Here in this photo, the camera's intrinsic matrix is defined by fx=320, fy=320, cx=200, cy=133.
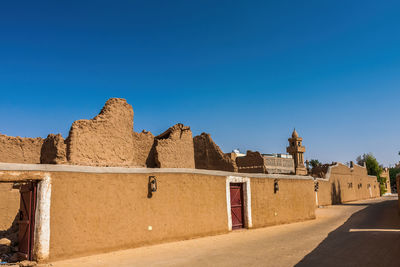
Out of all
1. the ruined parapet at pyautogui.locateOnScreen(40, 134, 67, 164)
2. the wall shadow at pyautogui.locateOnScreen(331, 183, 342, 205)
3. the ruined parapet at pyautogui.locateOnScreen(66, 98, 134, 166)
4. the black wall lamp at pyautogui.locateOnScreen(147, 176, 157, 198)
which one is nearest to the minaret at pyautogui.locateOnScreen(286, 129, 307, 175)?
the wall shadow at pyautogui.locateOnScreen(331, 183, 342, 205)

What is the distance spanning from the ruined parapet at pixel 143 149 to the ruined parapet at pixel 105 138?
102cm

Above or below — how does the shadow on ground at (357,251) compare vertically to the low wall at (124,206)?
below

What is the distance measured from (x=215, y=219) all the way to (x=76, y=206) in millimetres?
5563

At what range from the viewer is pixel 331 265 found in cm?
688

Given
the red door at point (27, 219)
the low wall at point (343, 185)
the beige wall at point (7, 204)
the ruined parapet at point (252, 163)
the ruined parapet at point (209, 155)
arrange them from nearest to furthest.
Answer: the red door at point (27, 219) → the beige wall at point (7, 204) → the ruined parapet at point (209, 155) → the ruined parapet at point (252, 163) → the low wall at point (343, 185)

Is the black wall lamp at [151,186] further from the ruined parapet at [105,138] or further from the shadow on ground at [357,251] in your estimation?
the shadow on ground at [357,251]

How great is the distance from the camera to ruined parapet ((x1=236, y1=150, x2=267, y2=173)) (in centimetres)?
2405

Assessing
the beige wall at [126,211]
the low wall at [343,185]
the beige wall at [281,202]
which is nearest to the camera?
the beige wall at [126,211]

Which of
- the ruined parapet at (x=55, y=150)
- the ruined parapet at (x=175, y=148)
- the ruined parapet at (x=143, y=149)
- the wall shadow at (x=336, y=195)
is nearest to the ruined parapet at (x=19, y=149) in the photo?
the ruined parapet at (x=55, y=150)

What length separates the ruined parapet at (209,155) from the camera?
18.6 meters

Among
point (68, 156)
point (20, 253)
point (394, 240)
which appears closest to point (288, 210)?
point (394, 240)

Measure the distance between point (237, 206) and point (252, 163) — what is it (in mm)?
11273

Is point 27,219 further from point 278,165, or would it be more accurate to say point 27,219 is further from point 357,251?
point 278,165

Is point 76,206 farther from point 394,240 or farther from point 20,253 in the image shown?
point 394,240
